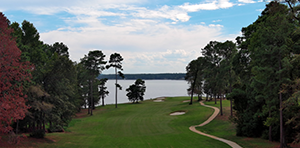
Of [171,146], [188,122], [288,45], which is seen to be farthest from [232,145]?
[188,122]

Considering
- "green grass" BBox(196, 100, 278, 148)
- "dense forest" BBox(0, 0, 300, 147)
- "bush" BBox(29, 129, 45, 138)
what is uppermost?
"dense forest" BBox(0, 0, 300, 147)

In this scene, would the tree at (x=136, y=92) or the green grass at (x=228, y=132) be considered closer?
the green grass at (x=228, y=132)

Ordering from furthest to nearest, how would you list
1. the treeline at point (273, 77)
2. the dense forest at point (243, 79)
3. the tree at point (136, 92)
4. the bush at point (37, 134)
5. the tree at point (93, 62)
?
the tree at point (136, 92) → the tree at point (93, 62) → the bush at point (37, 134) → the treeline at point (273, 77) → the dense forest at point (243, 79)

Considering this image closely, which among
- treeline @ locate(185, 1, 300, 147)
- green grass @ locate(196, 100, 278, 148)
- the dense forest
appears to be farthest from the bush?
treeline @ locate(185, 1, 300, 147)

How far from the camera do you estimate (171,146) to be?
19391 millimetres

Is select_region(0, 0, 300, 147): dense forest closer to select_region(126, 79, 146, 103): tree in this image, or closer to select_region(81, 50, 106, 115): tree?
select_region(81, 50, 106, 115): tree

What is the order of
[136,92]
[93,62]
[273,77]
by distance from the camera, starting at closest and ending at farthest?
[273,77] → [93,62] → [136,92]

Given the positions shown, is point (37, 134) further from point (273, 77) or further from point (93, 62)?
point (93, 62)

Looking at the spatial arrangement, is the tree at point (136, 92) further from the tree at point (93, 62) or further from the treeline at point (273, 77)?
the treeline at point (273, 77)

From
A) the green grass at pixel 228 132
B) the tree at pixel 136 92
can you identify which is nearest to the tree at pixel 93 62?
Answer: the tree at pixel 136 92

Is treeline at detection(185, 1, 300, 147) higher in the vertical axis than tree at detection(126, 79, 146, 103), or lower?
higher

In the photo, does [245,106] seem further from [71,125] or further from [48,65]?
[71,125]

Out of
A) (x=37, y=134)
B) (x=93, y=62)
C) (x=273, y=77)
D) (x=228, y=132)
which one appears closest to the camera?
(x=273, y=77)

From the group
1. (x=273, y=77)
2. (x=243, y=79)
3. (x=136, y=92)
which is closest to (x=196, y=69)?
(x=136, y=92)
